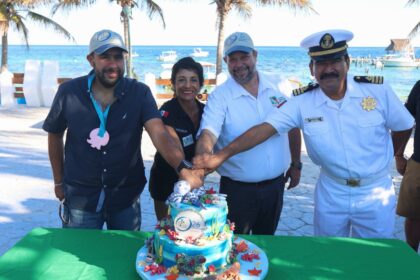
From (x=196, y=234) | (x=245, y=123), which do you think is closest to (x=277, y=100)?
(x=245, y=123)

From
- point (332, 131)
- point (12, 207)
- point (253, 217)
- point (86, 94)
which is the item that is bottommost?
point (12, 207)

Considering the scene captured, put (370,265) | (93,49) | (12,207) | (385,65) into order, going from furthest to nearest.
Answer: (385,65) < (12,207) < (93,49) < (370,265)

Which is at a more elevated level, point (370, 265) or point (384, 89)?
point (384, 89)

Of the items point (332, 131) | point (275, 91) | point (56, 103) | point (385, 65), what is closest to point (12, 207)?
point (56, 103)

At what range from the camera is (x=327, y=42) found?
2.72 meters

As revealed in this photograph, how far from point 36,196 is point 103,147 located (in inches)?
140

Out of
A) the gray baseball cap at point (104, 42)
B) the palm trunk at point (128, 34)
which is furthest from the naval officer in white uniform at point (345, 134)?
the palm trunk at point (128, 34)

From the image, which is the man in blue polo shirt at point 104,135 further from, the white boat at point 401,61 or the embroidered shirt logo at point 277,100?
the white boat at point 401,61

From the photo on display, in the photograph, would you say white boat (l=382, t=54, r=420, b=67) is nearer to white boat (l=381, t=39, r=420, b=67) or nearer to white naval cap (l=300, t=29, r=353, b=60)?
white boat (l=381, t=39, r=420, b=67)

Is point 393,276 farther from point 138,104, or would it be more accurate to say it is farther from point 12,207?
point 12,207

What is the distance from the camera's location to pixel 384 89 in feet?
9.30

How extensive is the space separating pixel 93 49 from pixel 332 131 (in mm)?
1655

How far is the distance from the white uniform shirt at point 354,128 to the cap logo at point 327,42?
321 mm

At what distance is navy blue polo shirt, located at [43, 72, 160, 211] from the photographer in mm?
2791
